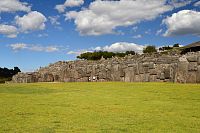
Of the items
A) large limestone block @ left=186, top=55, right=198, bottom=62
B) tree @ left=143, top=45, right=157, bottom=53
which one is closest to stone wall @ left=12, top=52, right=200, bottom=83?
large limestone block @ left=186, top=55, right=198, bottom=62

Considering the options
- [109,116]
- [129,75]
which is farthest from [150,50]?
[109,116]

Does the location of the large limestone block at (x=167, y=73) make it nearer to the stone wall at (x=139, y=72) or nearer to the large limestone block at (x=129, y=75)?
the stone wall at (x=139, y=72)

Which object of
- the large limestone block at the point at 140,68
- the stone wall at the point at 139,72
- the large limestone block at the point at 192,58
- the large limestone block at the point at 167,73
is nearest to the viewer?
the large limestone block at the point at 192,58

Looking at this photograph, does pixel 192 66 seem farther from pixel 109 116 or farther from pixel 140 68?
pixel 109 116

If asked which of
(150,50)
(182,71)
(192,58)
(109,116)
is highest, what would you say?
(150,50)

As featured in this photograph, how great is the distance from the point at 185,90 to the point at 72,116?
242 inches

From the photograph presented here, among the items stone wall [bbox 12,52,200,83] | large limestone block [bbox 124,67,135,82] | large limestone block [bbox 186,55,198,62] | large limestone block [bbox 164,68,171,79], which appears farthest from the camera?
large limestone block [bbox 124,67,135,82]

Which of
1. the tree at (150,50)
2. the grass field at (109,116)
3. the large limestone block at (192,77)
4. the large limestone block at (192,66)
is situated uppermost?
the tree at (150,50)

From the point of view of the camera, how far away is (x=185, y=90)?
40.0 feet

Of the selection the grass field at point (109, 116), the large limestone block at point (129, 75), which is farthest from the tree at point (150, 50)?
the grass field at point (109, 116)

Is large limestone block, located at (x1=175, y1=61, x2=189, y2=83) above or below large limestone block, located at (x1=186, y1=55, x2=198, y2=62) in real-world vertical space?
below

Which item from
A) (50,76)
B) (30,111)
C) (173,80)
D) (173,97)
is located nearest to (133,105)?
(173,97)

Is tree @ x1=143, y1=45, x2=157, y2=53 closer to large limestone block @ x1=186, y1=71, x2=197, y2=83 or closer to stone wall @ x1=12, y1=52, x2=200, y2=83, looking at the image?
stone wall @ x1=12, y1=52, x2=200, y2=83

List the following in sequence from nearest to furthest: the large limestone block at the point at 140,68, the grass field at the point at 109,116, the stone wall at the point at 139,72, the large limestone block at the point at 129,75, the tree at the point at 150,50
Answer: the grass field at the point at 109,116
the stone wall at the point at 139,72
the large limestone block at the point at 140,68
the large limestone block at the point at 129,75
the tree at the point at 150,50
